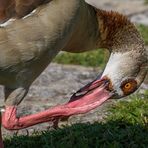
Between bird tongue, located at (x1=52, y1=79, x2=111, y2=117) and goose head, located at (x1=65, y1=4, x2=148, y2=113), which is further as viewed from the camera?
goose head, located at (x1=65, y1=4, x2=148, y2=113)

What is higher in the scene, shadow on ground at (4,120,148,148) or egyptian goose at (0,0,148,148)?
egyptian goose at (0,0,148,148)

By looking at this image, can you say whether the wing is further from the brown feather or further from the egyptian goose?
the brown feather

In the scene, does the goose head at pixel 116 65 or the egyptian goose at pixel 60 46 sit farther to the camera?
the goose head at pixel 116 65

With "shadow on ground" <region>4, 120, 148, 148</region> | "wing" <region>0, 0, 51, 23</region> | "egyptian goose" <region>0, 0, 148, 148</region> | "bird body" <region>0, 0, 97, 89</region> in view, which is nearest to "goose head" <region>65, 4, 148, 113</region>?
"egyptian goose" <region>0, 0, 148, 148</region>

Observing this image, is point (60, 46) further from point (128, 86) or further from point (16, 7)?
point (128, 86)

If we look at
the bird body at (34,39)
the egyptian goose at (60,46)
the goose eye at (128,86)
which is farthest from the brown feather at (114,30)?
the bird body at (34,39)

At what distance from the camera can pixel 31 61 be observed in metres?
5.62

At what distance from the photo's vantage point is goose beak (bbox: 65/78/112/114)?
6.21 meters

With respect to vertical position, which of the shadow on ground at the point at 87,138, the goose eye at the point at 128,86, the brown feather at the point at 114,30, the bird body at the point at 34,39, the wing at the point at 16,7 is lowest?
the shadow on ground at the point at 87,138

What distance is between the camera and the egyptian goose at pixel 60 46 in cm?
554

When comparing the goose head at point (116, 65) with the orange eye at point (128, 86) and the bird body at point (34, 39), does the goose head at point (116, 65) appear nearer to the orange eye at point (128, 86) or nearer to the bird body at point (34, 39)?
the orange eye at point (128, 86)

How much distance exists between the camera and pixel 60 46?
576 centimetres

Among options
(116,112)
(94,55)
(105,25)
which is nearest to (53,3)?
(105,25)

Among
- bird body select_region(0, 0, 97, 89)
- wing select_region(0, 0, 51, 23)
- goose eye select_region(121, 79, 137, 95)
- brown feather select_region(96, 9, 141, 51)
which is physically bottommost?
goose eye select_region(121, 79, 137, 95)
